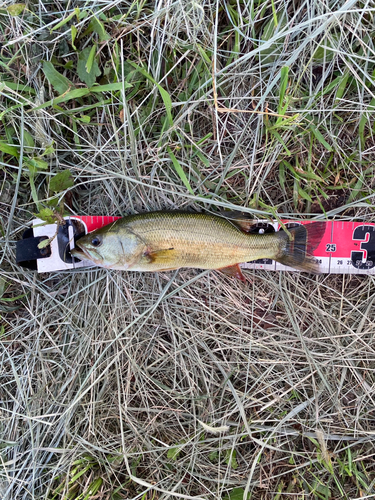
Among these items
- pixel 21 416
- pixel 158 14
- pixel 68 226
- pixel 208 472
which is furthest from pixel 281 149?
pixel 21 416

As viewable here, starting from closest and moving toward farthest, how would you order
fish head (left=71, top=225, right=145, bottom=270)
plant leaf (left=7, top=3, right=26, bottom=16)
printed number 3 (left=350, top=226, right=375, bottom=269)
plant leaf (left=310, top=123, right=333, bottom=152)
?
plant leaf (left=7, top=3, right=26, bottom=16) < fish head (left=71, top=225, right=145, bottom=270) < plant leaf (left=310, top=123, right=333, bottom=152) < printed number 3 (left=350, top=226, right=375, bottom=269)

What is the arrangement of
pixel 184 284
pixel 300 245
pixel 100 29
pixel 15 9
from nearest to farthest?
pixel 15 9 → pixel 100 29 → pixel 300 245 → pixel 184 284

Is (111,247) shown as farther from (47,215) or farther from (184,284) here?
(184,284)

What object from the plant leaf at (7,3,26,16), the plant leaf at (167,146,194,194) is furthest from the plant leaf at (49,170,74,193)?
the plant leaf at (7,3,26,16)

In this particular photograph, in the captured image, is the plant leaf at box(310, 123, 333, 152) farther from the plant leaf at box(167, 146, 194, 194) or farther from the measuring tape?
the plant leaf at box(167, 146, 194, 194)

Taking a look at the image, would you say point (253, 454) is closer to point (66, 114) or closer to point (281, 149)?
point (281, 149)

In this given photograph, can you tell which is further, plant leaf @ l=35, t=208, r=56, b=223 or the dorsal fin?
the dorsal fin

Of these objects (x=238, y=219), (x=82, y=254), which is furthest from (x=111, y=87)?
(x=238, y=219)

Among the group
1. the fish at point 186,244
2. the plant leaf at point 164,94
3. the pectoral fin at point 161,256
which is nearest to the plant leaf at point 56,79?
the plant leaf at point 164,94
